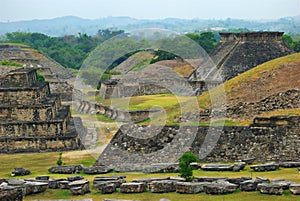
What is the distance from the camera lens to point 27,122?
27.7m

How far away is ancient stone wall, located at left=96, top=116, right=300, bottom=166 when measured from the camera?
18.9 m

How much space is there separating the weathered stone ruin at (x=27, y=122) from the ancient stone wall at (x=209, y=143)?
7.25 meters

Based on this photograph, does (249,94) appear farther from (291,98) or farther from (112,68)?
(112,68)

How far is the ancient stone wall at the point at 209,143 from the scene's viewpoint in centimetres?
1886

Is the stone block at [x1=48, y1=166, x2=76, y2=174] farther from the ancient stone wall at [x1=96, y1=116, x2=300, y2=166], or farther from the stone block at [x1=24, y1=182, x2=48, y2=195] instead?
the stone block at [x1=24, y1=182, x2=48, y2=195]

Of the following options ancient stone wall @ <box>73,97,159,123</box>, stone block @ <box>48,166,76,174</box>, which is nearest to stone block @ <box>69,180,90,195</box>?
stone block @ <box>48,166,76,174</box>

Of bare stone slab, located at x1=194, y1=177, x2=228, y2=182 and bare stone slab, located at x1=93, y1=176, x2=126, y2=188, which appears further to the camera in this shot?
bare stone slab, located at x1=93, y1=176, x2=126, y2=188

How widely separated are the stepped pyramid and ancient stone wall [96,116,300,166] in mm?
14614

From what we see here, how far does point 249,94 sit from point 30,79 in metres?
12.2

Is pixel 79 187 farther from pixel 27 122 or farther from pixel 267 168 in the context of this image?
pixel 27 122

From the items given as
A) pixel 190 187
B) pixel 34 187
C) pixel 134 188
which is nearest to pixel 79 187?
pixel 34 187

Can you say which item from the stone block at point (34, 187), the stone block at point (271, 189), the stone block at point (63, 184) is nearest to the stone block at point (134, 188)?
the stone block at point (63, 184)

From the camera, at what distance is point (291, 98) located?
20953 mm

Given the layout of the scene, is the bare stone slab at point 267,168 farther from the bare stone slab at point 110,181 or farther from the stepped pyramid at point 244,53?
the stepped pyramid at point 244,53
